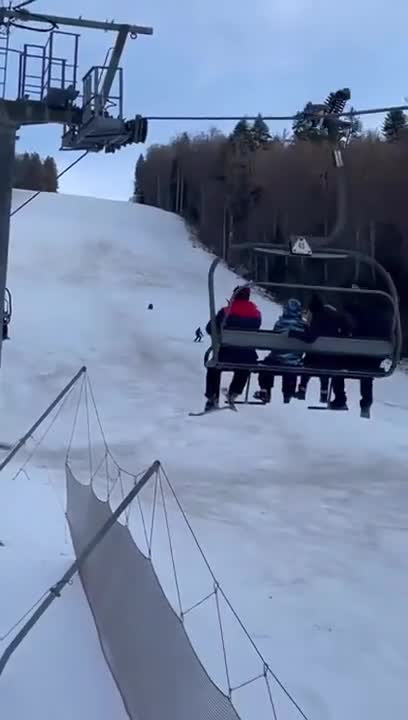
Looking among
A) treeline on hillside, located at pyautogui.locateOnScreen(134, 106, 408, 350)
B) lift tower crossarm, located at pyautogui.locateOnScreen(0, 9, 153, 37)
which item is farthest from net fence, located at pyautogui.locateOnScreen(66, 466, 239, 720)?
treeline on hillside, located at pyautogui.locateOnScreen(134, 106, 408, 350)

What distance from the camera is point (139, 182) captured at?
77.2 m

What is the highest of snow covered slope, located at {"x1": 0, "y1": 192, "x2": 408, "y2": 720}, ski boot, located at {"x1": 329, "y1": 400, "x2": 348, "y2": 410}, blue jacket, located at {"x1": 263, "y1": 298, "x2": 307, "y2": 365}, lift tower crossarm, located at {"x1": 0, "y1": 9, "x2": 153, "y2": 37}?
lift tower crossarm, located at {"x1": 0, "y1": 9, "x2": 153, "y2": 37}

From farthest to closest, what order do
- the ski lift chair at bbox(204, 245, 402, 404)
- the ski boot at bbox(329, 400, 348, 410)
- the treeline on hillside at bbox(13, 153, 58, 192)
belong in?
the treeline on hillside at bbox(13, 153, 58, 192)
the ski boot at bbox(329, 400, 348, 410)
the ski lift chair at bbox(204, 245, 402, 404)

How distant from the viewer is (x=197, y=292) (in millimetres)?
39312

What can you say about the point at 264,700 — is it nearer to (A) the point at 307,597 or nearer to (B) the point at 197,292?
(A) the point at 307,597

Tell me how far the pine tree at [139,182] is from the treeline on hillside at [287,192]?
7.59 m

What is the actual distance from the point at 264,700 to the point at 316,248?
337cm

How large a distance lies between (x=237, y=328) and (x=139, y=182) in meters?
70.2

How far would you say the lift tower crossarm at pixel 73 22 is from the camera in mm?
10867

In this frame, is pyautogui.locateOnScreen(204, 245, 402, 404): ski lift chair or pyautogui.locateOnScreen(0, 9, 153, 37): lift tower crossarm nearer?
pyautogui.locateOnScreen(204, 245, 402, 404): ski lift chair

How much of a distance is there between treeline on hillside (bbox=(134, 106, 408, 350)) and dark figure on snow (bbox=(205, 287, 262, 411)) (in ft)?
44.8

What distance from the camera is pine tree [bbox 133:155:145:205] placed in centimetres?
7650

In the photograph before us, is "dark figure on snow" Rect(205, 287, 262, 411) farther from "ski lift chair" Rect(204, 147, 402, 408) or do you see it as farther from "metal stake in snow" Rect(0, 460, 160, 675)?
"metal stake in snow" Rect(0, 460, 160, 675)

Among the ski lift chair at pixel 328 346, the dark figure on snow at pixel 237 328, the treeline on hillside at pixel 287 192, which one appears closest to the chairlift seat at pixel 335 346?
the ski lift chair at pixel 328 346
